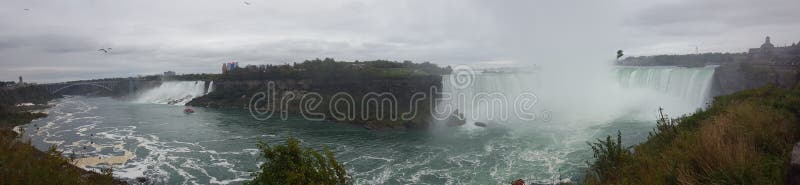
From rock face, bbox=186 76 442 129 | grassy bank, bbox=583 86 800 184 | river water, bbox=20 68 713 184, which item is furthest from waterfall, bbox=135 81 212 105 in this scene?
grassy bank, bbox=583 86 800 184

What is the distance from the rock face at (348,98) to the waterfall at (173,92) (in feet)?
27.7

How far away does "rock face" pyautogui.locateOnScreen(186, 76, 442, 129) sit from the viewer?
4747 centimetres

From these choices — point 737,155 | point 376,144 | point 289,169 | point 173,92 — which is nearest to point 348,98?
point 376,144

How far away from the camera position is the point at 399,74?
198 ft

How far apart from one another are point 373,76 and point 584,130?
1294 inches

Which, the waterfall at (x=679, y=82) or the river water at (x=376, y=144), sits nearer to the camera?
the river water at (x=376, y=144)

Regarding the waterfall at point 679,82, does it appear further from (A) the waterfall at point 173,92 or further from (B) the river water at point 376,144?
(A) the waterfall at point 173,92

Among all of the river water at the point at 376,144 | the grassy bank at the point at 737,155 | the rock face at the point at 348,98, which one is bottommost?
the river water at the point at 376,144

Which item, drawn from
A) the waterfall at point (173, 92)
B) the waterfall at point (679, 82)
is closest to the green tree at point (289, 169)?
the waterfall at point (679, 82)

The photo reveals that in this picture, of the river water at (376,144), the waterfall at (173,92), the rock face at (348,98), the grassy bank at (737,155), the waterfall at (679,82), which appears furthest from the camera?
the waterfall at (173,92)

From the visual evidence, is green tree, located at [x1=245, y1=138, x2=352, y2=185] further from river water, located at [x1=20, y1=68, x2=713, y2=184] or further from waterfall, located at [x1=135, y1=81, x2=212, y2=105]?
waterfall, located at [x1=135, y1=81, x2=212, y2=105]

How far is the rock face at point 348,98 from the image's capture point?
4747cm

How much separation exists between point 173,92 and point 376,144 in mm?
74879

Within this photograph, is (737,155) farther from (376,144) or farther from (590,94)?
(590,94)
